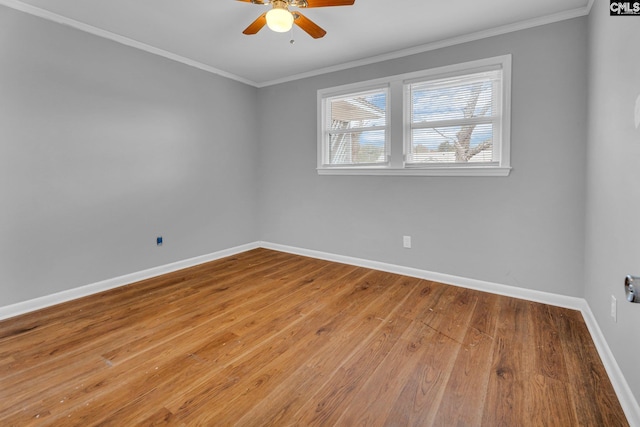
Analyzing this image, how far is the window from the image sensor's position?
3.01 metres

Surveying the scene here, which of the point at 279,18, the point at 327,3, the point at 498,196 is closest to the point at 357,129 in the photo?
the point at 498,196

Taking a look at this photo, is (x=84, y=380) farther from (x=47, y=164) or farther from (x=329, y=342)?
(x=47, y=164)

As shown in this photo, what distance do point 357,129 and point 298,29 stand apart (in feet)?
4.50

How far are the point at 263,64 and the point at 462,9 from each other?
7.70ft

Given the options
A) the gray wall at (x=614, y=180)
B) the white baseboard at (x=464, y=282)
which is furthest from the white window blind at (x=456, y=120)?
the white baseboard at (x=464, y=282)

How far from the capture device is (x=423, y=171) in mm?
3379

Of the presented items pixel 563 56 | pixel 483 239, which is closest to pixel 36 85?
pixel 483 239

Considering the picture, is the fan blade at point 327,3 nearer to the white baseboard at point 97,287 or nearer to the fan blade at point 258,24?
the fan blade at point 258,24

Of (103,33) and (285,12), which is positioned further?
(103,33)

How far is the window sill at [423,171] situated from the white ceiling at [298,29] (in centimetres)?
129

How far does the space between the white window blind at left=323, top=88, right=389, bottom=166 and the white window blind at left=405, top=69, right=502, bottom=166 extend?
0.37 meters

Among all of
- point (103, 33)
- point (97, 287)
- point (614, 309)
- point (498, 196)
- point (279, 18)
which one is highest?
point (103, 33)

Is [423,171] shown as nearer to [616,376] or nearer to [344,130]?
[344,130]

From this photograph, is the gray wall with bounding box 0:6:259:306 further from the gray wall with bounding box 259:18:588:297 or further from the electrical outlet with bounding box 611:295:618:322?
the electrical outlet with bounding box 611:295:618:322
